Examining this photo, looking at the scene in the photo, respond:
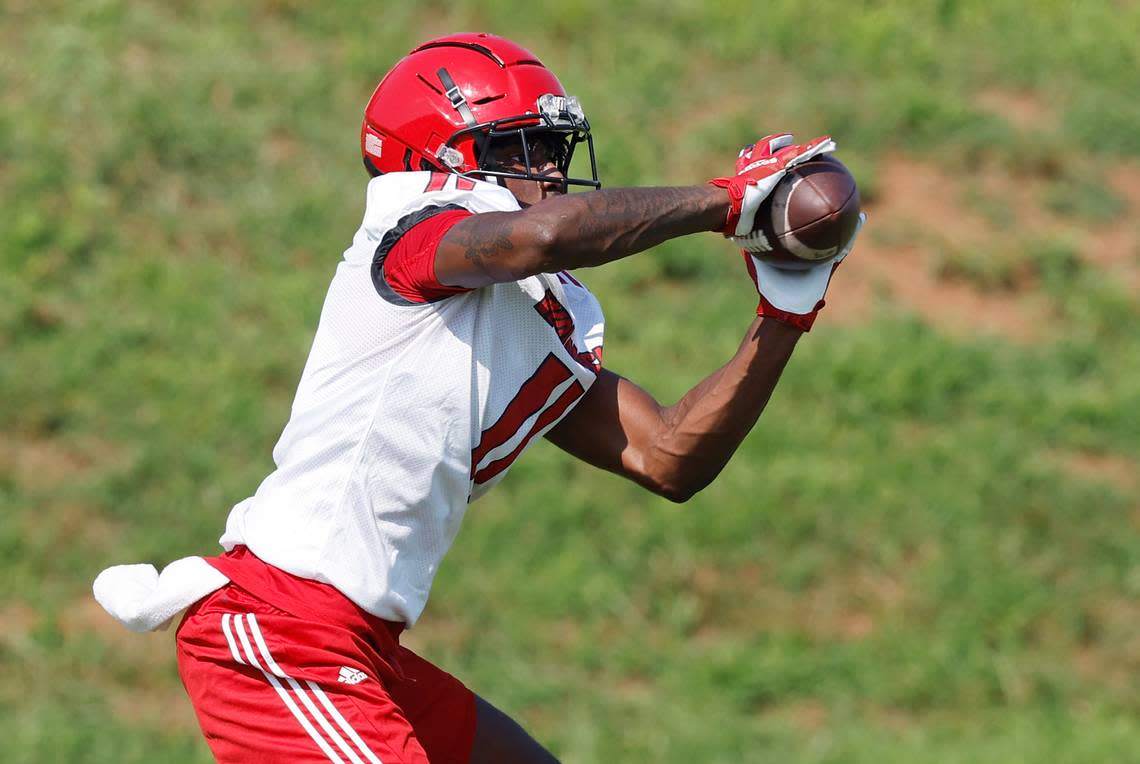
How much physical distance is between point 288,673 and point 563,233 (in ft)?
3.77

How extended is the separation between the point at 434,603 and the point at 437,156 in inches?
188

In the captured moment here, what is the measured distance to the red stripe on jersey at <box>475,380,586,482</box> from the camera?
3965 mm

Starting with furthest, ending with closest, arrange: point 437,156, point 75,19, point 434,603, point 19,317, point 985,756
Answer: point 75,19 < point 19,317 < point 434,603 < point 985,756 < point 437,156

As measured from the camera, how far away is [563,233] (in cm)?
341

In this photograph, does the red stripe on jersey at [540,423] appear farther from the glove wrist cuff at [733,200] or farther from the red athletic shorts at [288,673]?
the glove wrist cuff at [733,200]

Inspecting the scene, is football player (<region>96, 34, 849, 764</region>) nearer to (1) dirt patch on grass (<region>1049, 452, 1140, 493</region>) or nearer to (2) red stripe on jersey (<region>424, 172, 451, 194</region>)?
(2) red stripe on jersey (<region>424, 172, 451, 194</region>)

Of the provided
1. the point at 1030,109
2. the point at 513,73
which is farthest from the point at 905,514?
the point at 513,73

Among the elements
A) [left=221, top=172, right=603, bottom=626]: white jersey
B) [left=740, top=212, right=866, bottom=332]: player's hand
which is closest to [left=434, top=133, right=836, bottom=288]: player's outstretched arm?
[left=221, top=172, right=603, bottom=626]: white jersey

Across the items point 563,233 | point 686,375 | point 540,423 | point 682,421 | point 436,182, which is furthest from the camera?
point 686,375

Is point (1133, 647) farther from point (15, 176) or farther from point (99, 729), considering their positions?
point (15, 176)

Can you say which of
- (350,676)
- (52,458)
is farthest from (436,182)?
(52,458)

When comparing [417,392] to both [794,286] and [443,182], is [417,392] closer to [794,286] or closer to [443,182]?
[443,182]

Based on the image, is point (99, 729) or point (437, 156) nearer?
point (437, 156)

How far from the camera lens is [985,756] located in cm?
754
